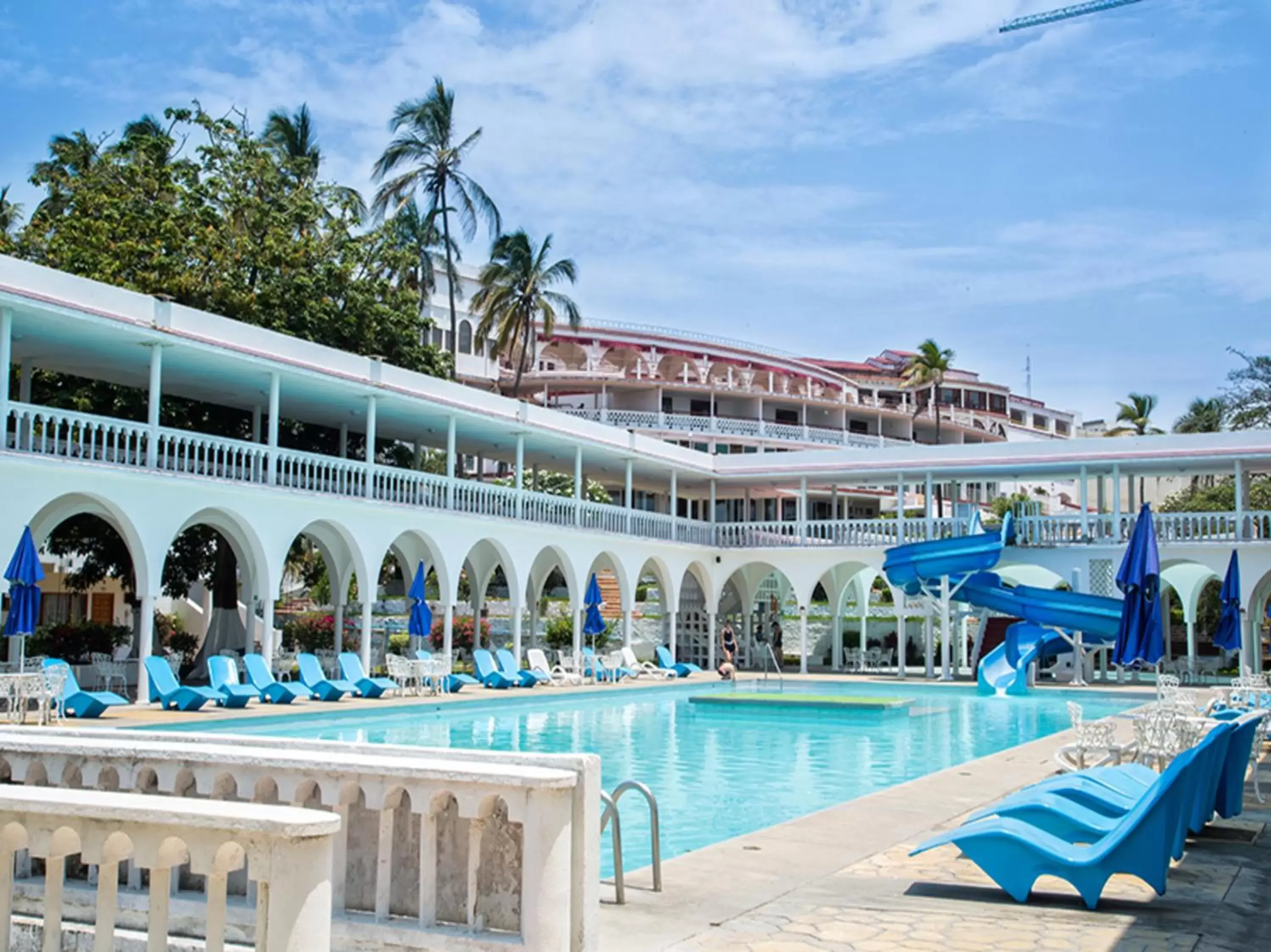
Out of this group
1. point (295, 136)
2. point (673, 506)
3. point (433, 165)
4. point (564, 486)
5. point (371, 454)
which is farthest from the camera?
point (564, 486)

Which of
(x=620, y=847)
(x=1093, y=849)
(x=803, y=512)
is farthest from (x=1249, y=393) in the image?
(x=620, y=847)

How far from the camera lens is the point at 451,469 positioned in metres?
25.3

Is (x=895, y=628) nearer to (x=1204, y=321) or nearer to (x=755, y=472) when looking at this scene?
(x=755, y=472)

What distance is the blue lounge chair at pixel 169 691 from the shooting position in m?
17.8

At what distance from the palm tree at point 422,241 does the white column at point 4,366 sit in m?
22.5

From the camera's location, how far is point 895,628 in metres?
41.2

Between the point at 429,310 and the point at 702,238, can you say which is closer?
the point at 702,238

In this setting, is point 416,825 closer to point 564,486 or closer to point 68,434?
point 68,434

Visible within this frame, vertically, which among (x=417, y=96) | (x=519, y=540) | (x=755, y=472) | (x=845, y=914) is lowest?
(x=845, y=914)

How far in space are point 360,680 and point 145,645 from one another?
3.76 meters

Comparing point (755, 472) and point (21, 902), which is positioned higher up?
point (755, 472)

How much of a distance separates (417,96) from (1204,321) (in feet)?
81.8

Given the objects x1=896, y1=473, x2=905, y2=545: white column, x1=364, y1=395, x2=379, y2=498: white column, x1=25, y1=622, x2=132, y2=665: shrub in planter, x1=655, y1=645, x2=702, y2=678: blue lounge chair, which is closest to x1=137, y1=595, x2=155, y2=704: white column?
x1=364, y1=395, x2=379, y2=498: white column

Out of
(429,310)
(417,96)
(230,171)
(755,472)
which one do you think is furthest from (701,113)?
(429,310)
